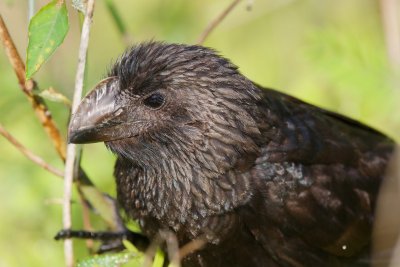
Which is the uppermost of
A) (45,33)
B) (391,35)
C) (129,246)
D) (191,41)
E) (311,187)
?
(191,41)

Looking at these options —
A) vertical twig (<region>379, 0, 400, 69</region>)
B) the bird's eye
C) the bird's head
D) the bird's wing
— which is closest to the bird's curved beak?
the bird's head

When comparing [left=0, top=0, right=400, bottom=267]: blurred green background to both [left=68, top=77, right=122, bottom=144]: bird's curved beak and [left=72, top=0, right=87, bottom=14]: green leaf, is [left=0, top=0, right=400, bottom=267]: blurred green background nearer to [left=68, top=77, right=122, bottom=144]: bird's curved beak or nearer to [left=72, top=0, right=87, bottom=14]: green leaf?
[left=68, top=77, right=122, bottom=144]: bird's curved beak

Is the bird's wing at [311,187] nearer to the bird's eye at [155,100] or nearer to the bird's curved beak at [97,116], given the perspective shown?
the bird's eye at [155,100]

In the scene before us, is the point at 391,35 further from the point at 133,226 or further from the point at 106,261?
the point at 106,261

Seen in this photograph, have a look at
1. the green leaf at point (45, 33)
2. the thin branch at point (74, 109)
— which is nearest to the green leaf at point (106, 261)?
the thin branch at point (74, 109)

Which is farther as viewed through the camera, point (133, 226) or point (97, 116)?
point (133, 226)

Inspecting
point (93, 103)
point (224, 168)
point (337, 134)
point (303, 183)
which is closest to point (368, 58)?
point (337, 134)

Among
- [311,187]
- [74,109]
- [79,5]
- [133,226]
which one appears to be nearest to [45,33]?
[79,5]
